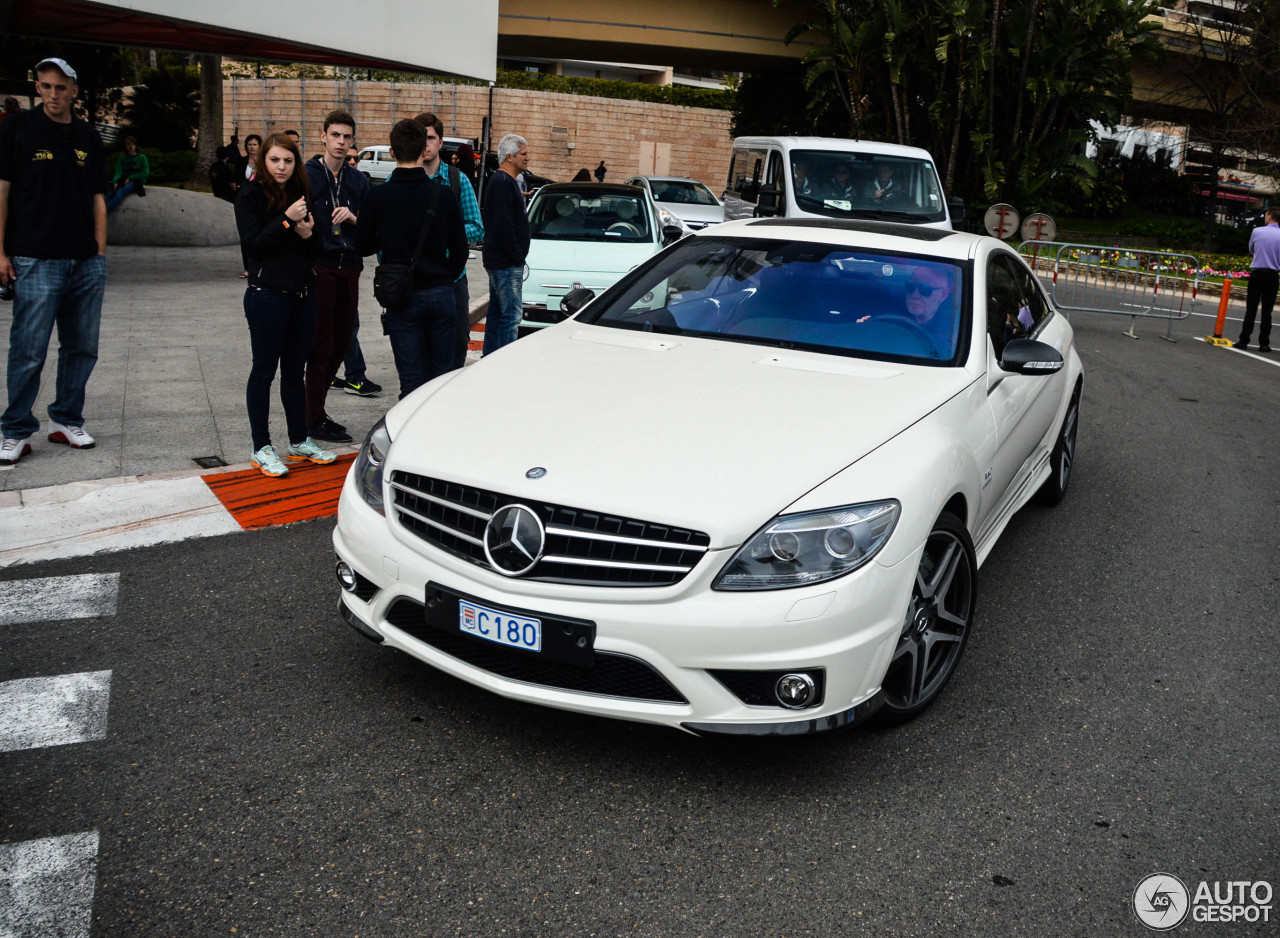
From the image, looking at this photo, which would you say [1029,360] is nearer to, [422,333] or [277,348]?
[422,333]

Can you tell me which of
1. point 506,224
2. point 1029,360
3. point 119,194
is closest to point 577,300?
point 1029,360

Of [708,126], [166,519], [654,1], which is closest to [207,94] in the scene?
[654,1]

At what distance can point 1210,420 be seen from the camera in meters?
9.40

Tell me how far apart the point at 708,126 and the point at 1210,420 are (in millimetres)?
44228

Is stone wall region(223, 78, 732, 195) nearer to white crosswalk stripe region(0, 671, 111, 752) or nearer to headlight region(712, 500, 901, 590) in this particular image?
white crosswalk stripe region(0, 671, 111, 752)

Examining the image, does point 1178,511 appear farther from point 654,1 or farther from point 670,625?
point 654,1

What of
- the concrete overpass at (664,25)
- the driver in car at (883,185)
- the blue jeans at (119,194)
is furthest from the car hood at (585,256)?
the concrete overpass at (664,25)

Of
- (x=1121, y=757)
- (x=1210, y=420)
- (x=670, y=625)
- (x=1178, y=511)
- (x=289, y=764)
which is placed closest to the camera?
(x=670, y=625)

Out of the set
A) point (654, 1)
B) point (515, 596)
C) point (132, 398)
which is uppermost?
point (654, 1)

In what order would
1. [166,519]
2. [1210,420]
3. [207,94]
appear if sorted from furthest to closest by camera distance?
[207,94], [1210,420], [166,519]

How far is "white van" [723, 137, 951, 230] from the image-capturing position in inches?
514

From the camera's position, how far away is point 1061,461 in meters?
6.28

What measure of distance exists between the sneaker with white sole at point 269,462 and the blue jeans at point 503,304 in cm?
236

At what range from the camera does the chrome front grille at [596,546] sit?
123 inches
